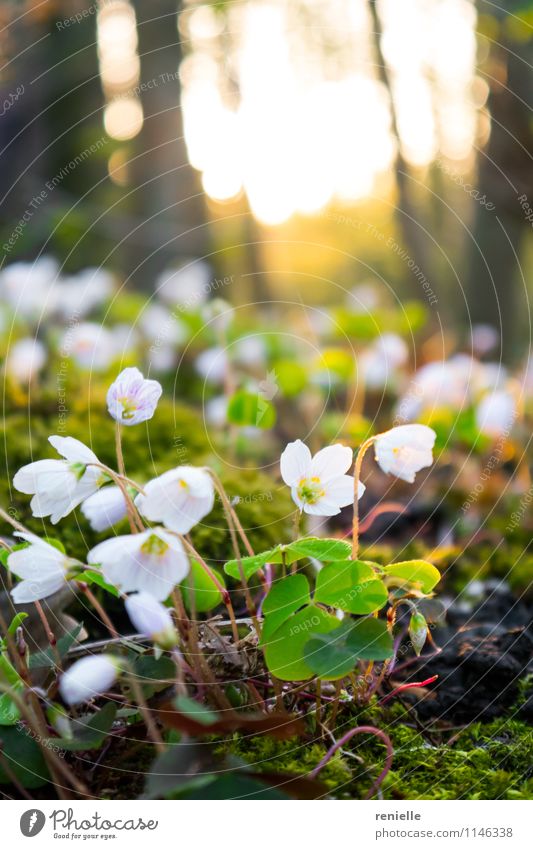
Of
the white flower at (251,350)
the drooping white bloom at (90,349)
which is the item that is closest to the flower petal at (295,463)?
the drooping white bloom at (90,349)

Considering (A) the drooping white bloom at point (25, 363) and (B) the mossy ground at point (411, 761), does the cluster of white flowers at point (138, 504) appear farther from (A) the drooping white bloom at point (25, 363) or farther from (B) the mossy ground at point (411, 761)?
(A) the drooping white bloom at point (25, 363)

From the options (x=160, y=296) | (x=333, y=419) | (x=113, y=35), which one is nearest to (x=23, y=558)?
(x=333, y=419)

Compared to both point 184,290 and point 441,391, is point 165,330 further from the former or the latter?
point 441,391

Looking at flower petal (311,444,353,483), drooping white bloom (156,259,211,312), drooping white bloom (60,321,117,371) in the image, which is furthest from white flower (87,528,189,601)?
drooping white bloom (156,259,211,312)

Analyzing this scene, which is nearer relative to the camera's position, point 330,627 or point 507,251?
point 330,627

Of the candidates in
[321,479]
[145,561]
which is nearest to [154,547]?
[145,561]

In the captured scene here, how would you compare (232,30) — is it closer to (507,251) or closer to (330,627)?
(507,251)

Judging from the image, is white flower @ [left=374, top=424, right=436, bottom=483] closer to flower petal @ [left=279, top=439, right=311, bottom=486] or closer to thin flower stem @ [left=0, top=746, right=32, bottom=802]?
flower petal @ [left=279, top=439, right=311, bottom=486]
